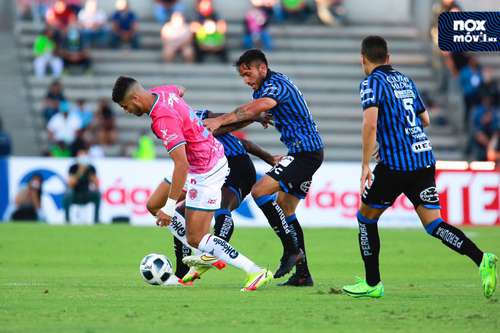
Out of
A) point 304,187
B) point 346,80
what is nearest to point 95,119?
point 346,80

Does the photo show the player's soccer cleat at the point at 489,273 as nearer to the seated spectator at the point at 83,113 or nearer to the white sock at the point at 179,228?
the white sock at the point at 179,228

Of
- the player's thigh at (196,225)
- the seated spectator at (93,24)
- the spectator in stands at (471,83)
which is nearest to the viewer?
the player's thigh at (196,225)

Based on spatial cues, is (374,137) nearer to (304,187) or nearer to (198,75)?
(304,187)

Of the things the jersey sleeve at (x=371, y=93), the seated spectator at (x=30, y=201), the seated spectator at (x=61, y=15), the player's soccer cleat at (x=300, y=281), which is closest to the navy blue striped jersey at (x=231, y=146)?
the player's soccer cleat at (x=300, y=281)

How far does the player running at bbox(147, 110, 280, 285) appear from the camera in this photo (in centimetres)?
1220

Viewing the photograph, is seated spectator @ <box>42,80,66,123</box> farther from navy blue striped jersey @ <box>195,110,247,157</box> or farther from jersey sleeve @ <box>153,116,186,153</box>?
jersey sleeve @ <box>153,116,186,153</box>

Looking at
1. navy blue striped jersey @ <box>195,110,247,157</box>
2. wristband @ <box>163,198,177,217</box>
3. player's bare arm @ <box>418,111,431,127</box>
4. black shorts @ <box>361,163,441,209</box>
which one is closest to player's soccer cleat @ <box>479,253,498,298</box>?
black shorts @ <box>361,163,441,209</box>

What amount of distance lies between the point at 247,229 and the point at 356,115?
10994mm

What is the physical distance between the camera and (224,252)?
447 inches

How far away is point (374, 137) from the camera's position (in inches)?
417

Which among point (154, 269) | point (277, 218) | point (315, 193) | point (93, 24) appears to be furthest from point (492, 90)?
point (154, 269)

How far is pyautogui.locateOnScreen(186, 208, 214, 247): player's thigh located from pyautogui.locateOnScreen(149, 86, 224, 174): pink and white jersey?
0.40 meters

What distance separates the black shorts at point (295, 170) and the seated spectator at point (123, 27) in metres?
20.8

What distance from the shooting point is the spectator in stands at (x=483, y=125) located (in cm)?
2836
